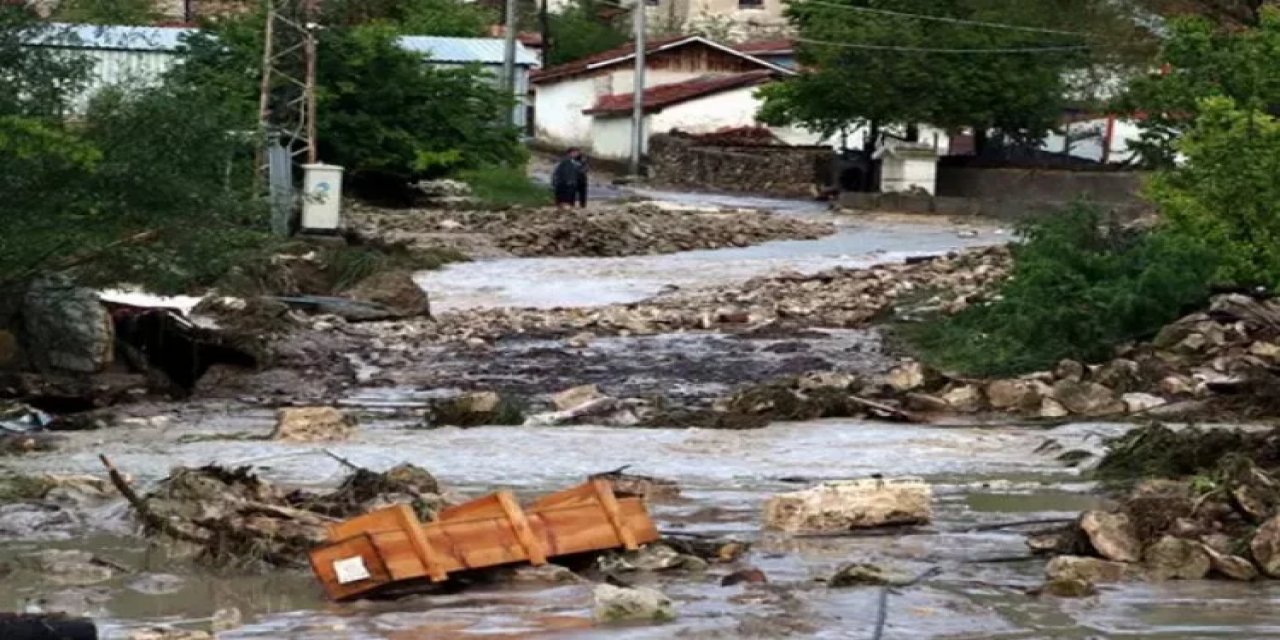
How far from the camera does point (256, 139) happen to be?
21.2 metres

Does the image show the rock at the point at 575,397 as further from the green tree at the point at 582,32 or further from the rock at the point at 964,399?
the green tree at the point at 582,32

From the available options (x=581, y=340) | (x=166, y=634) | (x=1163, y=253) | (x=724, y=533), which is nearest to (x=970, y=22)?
(x=581, y=340)

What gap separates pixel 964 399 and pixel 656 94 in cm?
4321

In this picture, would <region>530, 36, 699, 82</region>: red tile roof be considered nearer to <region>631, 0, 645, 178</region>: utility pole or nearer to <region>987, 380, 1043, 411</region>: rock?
<region>631, 0, 645, 178</region>: utility pole

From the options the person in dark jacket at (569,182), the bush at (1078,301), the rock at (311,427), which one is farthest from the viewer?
the person in dark jacket at (569,182)

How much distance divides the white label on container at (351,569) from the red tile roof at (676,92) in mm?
49584

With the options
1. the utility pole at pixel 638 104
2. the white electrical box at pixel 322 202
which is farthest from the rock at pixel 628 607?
the utility pole at pixel 638 104

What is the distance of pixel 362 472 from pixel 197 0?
5034cm

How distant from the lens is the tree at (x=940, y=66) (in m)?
50.7

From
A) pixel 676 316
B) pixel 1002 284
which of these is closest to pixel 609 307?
pixel 676 316

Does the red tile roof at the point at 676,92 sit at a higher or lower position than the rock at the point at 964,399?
higher

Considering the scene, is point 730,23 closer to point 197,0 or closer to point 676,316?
point 197,0

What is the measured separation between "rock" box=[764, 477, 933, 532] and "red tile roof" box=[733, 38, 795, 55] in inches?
2150

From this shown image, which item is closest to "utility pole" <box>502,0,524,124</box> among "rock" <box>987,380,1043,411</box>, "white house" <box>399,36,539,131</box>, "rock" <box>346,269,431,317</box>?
"white house" <box>399,36,539,131</box>
